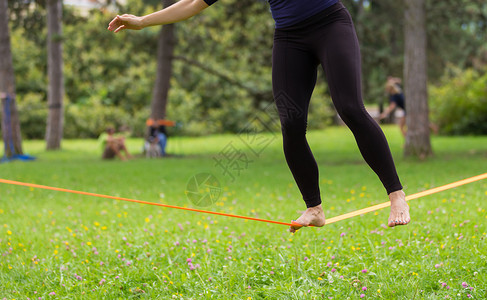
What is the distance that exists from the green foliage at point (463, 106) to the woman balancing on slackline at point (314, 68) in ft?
56.2

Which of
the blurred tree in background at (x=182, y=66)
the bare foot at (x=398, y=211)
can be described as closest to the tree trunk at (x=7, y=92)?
the blurred tree in background at (x=182, y=66)

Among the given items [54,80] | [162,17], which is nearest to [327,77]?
[162,17]

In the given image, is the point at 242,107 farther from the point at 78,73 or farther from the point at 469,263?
the point at 469,263

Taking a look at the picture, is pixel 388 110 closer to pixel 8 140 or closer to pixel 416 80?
pixel 416 80

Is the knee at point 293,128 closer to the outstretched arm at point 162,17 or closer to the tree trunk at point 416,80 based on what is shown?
the outstretched arm at point 162,17

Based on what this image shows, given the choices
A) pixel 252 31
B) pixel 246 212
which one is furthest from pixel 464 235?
pixel 252 31

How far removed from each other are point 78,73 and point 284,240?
2314 cm

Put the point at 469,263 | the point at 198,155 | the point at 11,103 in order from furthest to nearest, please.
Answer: the point at 198,155 → the point at 11,103 → the point at 469,263

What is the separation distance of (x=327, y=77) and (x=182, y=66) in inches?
774

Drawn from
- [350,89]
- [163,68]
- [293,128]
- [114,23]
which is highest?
[163,68]

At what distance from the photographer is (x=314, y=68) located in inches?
124

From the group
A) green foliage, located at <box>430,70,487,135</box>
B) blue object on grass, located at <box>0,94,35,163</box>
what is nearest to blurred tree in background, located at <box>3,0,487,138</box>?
green foliage, located at <box>430,70,487,135</box>

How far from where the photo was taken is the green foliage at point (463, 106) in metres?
18.6

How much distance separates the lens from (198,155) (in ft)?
49.7
